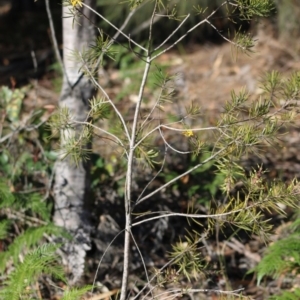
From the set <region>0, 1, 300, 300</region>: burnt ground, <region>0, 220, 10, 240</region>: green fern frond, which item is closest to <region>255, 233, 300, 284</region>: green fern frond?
<region>0, 1, 300, 300</region>: burnt ground

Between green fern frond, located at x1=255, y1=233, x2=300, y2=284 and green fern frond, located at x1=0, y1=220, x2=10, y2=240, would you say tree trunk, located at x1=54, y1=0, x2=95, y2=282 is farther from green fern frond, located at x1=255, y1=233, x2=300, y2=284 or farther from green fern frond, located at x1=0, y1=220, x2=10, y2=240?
green fern frond, located at x1=255, y1=233, x2=300, y2=284

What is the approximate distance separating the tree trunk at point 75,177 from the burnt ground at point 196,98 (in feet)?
0.40

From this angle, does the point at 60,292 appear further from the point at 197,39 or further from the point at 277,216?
the point at 197,39

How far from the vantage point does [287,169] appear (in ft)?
16.3

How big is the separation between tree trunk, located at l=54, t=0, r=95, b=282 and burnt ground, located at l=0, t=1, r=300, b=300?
121 millimetres

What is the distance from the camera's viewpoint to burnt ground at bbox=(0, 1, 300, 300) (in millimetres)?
3771

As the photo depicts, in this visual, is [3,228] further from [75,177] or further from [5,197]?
[75,177]

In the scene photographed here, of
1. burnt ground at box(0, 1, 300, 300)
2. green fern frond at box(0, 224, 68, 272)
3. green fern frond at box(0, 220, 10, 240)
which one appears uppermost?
green fern frond at box(0, 220, 10, 240)

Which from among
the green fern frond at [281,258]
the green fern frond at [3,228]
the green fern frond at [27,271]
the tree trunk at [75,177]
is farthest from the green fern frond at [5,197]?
the green fern frond at [281,258]

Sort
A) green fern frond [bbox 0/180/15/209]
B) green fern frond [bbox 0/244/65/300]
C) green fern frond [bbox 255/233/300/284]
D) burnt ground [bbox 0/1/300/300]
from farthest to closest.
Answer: burnt ground [bbox 0/1/300/300] → green fern frond [bbox 0/180/15/209] → green fern frond [bbox 255/233/300/284] → green fern frond [bbox 0/244/65/300]

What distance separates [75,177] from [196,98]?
10.3 ft

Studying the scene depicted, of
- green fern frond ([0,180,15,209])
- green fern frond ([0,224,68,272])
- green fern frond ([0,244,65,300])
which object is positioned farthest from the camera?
green fern frond ([0,180,15,209])

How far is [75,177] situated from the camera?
3717 millimetres

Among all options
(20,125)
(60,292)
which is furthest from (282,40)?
(60,292)
